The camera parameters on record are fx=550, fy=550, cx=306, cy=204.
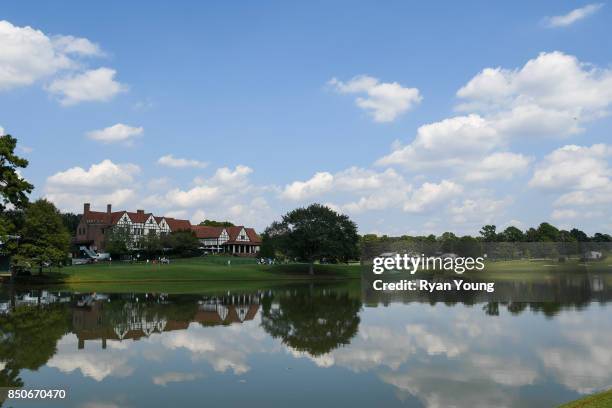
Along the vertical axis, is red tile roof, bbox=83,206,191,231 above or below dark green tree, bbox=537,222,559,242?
above

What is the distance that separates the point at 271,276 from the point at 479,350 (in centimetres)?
6072

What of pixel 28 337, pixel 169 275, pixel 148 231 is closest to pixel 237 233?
pixel 148 231

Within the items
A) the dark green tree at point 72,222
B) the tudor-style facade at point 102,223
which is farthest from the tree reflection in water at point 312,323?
the dark green tree at point 72,222

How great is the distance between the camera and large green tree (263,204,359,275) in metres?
90.4

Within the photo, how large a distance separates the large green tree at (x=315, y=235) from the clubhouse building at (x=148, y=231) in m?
30.2

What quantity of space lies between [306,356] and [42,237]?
5217 centimetres

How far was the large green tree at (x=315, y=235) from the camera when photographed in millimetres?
90438

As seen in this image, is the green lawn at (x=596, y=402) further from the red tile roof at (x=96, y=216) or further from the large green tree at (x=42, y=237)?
the red tile roof at (x=96, y=216)

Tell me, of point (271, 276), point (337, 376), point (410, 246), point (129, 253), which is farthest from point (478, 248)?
point (337, 376)

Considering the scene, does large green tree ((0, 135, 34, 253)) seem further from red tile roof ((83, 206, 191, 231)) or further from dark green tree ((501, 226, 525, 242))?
dark green tree ((501, 226, 525, 242))

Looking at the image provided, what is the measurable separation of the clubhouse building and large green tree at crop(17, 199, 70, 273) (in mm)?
43041

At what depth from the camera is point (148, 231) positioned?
130 metres

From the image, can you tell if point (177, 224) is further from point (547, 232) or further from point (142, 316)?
point (142, 316)

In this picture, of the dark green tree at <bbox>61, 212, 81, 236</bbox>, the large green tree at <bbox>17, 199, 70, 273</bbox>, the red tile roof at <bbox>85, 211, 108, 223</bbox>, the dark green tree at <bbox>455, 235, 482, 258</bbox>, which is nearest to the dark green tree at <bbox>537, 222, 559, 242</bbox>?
the dark green tree at <bbox>455, 235, 482, 258</bbox>
